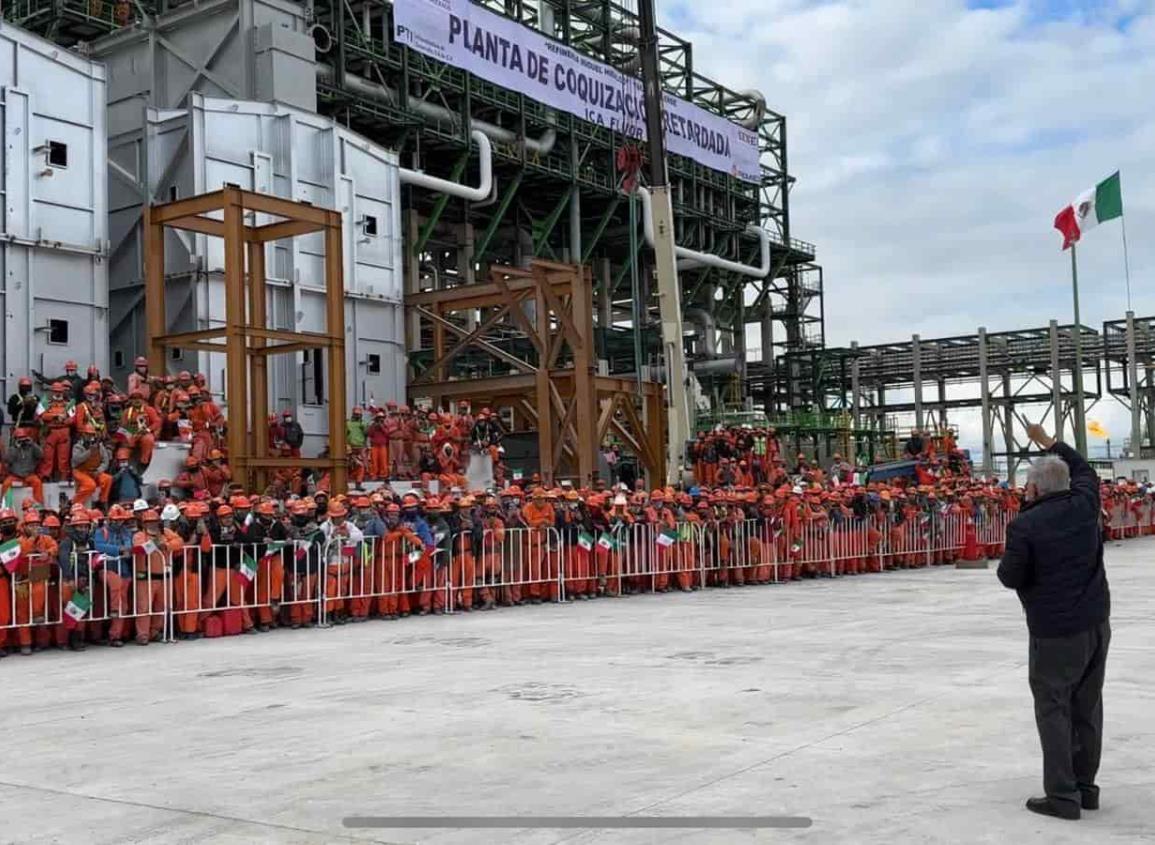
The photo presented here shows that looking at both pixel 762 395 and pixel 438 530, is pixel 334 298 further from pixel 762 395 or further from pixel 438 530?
pixel 762 395

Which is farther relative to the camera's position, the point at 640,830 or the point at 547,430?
the point at 547,430

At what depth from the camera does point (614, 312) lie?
63.1 m

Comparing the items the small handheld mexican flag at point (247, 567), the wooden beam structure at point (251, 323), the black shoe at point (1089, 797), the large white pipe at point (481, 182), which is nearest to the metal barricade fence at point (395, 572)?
the small handheld mexican flag at point (247, 567)

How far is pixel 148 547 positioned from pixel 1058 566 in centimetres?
1054

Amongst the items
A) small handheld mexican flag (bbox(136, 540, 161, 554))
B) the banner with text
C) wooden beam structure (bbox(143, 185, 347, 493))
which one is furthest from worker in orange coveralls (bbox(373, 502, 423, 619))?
the banner with text

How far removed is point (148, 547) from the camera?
1395 cm

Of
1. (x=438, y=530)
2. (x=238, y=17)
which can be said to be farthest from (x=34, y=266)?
(x=438, y=530)

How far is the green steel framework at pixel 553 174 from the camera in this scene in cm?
3950

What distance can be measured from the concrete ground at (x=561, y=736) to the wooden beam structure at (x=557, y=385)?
14.8 meters

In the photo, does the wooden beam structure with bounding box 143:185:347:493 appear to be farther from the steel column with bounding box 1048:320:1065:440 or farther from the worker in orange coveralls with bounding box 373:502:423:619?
the steel column with bounding box 1048:320:1065:440

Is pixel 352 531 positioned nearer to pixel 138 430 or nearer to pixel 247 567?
pixel 247 567

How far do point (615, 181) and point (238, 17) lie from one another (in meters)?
21.2

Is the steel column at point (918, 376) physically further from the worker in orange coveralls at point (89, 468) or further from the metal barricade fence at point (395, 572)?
the worker in orange coveralls at point (89, 468)

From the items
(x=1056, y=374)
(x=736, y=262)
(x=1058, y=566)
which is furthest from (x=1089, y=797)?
(x=736, y=262)
